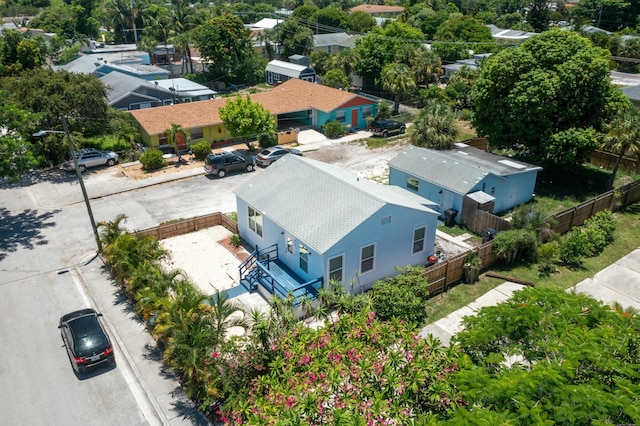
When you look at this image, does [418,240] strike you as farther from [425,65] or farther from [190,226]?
[425,65]

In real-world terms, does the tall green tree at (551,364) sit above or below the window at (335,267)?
above


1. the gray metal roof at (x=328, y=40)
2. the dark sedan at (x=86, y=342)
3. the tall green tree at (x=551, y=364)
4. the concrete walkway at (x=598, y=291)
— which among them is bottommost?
the concrete walkway at (x=598, y=291)

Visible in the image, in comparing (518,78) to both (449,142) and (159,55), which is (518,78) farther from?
(159,55)

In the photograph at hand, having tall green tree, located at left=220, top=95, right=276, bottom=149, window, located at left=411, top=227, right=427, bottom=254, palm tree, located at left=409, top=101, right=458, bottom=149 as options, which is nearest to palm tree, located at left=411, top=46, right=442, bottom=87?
palm tree, located at left=409, top=101, right=458, bottom=149

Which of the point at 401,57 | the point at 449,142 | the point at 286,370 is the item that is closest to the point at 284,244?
the point at 286,370

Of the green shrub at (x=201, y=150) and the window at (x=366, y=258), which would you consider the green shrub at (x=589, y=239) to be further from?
the green shrub at (x=201, y=150)

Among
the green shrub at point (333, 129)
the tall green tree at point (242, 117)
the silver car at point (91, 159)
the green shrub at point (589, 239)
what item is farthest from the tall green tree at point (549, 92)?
the silver car at point (91, 159)

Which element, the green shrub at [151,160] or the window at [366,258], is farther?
the green shrub at [151,160]

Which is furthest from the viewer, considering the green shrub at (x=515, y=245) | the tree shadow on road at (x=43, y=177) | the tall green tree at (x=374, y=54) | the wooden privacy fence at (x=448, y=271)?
the tall green tree at (x=374, y=54)
